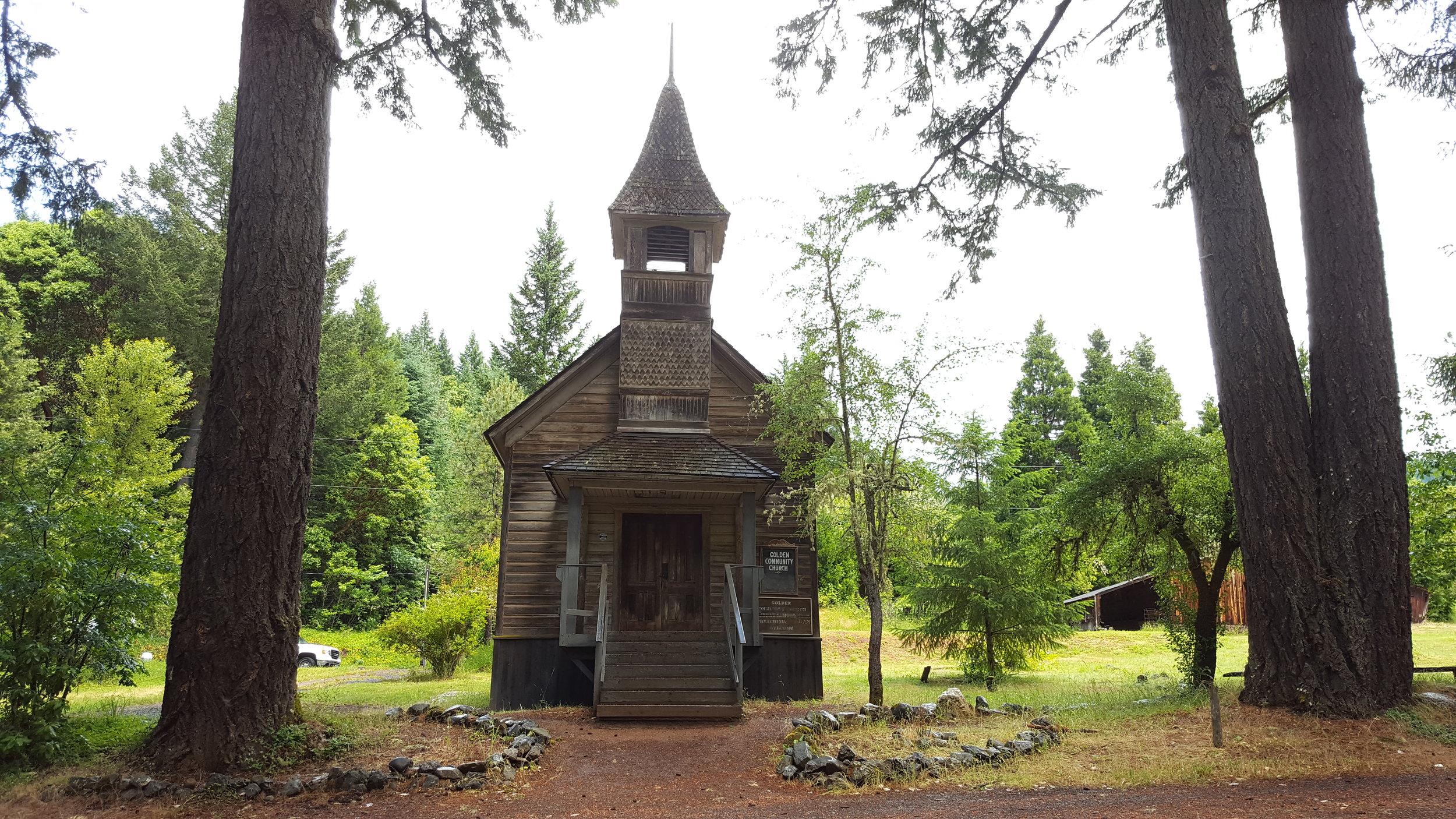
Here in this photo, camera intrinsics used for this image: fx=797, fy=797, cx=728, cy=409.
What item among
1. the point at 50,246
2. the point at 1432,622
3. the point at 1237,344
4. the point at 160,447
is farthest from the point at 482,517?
the point at 1432,622

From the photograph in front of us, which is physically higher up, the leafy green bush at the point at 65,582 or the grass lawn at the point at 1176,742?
the leafy green bush at the point at 65,582

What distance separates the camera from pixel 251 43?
757cm

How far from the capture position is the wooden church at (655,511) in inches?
489

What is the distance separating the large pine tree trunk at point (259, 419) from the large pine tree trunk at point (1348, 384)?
9.19m

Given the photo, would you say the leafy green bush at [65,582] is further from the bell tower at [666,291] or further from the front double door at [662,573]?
the bell tower at [666,291]

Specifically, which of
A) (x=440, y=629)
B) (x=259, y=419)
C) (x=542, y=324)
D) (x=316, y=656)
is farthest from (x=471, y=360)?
(x=259, y=419)

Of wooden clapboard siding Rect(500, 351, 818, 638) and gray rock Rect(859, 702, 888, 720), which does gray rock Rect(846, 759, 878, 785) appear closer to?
gray rock Rect(859, 702, 888, 720)

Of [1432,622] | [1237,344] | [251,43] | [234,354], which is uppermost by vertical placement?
[251,43]

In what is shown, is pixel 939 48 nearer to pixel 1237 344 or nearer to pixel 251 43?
pixel 1237 344

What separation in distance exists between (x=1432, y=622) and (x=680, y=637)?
3296cm

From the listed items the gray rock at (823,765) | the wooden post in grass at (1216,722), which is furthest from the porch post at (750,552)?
the wooden post in grass at (1216,722)

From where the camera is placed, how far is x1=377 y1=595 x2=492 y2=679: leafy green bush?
17.8 meters

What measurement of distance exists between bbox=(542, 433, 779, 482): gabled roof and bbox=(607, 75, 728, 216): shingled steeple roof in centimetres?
440

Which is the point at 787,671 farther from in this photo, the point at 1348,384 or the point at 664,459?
the point at 1348,384
